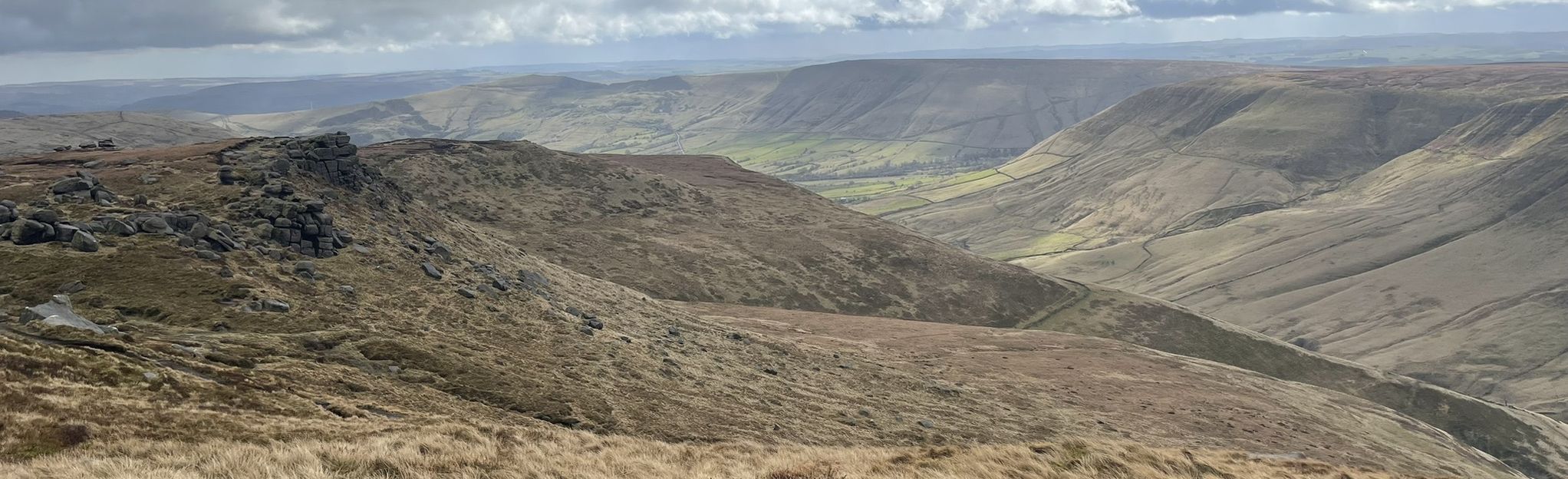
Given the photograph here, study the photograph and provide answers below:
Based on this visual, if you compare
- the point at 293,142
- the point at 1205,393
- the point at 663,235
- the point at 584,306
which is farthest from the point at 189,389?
the point at 663,235

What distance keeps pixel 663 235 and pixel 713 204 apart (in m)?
28.8

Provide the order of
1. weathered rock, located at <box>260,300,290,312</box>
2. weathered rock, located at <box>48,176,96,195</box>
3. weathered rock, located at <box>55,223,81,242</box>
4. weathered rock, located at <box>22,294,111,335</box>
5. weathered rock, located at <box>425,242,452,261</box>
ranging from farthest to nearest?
weathered rock, located at <box>425,242,452,261</box> → weathered rock, located at <box>48,176,96,195</box> → weathered rock, located at <box>55,223,81,242</box> → weathered rock, located at <box>260,300,290,312</box> → weathered rock, located at <box>22,294,111,335</box>

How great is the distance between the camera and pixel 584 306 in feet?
205

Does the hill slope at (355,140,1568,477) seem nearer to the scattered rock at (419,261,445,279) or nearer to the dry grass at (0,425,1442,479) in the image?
the scattered rock at (419,261,445,279)

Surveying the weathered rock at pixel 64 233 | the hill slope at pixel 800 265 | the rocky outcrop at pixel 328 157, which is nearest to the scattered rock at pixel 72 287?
the weathered rock at pixel 64 233

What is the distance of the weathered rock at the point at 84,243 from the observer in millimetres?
41062

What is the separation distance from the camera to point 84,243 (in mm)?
41156

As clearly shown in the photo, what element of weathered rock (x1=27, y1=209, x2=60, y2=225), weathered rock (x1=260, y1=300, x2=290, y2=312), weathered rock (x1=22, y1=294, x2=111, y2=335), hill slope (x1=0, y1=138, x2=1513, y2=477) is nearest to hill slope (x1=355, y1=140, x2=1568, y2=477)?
hill slope (x1=0, y1=138, x2=1513, y2=477)

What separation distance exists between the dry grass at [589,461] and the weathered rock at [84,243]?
2483 centimetres

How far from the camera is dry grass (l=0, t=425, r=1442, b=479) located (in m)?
20.5

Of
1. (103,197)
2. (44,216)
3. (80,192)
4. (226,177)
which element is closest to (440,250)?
(226,177)

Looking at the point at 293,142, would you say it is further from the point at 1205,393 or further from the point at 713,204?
the point at 713,204

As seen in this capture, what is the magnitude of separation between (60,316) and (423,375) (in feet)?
41.5

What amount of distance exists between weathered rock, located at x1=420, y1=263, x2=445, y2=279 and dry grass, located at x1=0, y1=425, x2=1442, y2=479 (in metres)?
24.6
